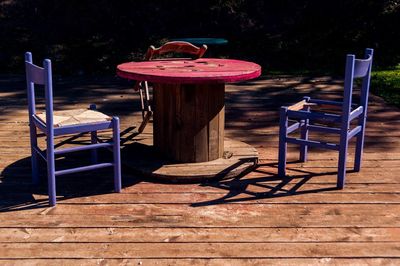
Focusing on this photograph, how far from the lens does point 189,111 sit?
13.4 ft

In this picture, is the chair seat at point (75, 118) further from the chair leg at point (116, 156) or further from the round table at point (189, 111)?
the round table at point (189, 111)

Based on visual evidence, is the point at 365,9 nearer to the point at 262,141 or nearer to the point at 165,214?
the point at 262,141

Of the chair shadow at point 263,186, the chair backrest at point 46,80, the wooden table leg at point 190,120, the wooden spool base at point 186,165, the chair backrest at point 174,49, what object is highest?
the chair backrest at point 174,49

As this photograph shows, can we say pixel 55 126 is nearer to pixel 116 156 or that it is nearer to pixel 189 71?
pixel 116 156

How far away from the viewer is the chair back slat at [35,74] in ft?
11.3

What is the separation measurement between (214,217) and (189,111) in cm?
104

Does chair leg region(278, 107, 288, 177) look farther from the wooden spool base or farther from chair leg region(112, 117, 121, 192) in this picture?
chair leg region(112, 117, 121, 192)

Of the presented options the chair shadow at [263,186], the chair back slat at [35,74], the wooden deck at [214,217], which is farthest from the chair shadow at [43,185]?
the chair back slat at [35,74]

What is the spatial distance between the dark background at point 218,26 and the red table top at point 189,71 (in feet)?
18.7

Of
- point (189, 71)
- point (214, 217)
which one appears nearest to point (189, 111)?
point (189, 71)

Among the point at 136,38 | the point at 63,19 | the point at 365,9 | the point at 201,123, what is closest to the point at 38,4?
the point at 63,19

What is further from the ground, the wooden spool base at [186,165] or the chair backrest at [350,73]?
the chair backrest at [350,73]

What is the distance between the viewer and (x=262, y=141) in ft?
17.0

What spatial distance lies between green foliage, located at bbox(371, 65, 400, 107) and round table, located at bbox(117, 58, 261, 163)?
11.5ft
